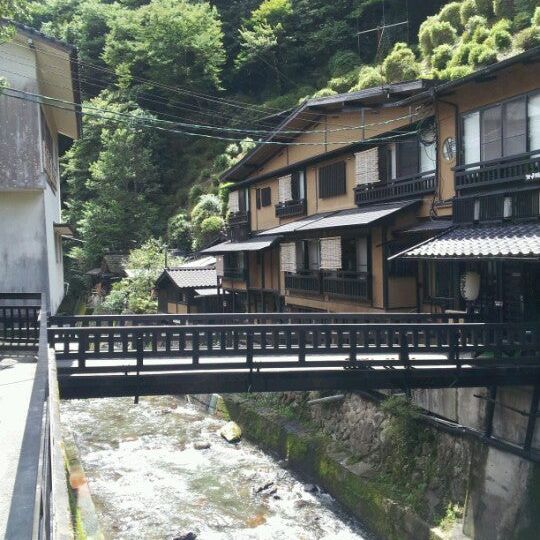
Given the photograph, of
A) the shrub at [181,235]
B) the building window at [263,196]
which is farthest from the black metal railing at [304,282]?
the shrub at [181,235]

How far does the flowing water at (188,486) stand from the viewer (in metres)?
15.7

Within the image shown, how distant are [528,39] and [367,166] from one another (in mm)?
14361

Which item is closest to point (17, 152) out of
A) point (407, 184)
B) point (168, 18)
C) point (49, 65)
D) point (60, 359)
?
point (49, 65)

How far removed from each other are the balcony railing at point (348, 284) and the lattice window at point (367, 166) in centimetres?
342

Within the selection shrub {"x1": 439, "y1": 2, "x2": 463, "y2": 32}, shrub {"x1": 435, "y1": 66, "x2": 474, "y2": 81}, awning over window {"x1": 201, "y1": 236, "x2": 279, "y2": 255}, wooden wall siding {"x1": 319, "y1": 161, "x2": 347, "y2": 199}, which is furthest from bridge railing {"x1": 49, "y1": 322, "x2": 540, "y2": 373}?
shrub {"x1": 439, "y1": 2, "x2": 463, "y2": 32}

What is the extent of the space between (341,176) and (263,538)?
44.8 ft

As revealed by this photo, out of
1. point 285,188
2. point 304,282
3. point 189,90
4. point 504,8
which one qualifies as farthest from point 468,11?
point 189,90

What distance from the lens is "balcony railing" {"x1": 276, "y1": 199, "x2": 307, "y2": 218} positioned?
26094 millimetres

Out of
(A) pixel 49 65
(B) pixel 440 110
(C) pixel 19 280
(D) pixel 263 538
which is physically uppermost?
(A) pixel 49 65

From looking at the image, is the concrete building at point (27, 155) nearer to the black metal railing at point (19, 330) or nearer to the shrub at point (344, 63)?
the black metal railing at point (19, 330)

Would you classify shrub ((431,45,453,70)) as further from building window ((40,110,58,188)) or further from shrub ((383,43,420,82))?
building window ((40,110,58,188))

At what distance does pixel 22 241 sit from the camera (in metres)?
16.8

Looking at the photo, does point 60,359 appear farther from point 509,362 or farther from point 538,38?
point 538,38

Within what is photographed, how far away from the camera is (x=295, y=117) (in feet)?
80.1
